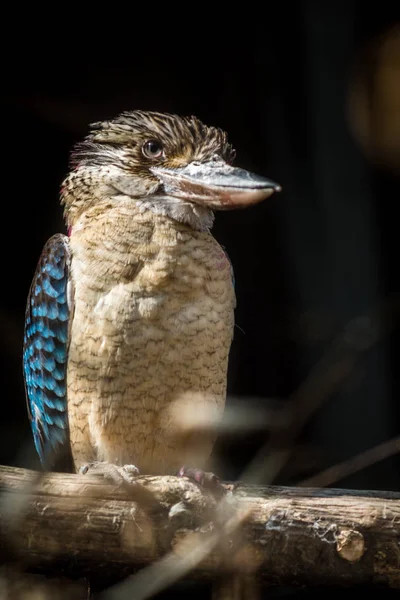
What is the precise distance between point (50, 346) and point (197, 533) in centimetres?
69

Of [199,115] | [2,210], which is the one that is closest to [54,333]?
[2,210]

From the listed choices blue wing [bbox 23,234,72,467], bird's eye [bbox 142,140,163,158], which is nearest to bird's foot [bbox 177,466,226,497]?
blue wing [bbox 23,234,72,467]

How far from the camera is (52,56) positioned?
113 inches

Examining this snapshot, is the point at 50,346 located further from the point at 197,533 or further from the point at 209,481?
the point at 197,533

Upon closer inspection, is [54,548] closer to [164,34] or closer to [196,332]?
[196,332]

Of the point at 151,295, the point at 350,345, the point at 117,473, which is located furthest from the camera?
the point at 350,345

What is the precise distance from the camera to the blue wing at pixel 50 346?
2033 mm

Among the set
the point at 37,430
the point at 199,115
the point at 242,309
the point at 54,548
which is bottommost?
the point at 54,548

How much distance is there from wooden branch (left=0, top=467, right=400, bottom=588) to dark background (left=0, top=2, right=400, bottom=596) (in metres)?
1.23

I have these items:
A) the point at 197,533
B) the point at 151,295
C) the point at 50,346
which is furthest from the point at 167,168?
the point at 197,533

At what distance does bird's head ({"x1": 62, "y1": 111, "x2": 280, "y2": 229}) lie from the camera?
194 cm

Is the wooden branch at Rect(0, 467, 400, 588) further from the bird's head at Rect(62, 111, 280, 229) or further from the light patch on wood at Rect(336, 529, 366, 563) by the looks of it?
the bird's head at Rect(62, 111, 280, 229)

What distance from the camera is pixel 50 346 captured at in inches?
80.8

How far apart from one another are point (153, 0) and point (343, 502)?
1959mm
